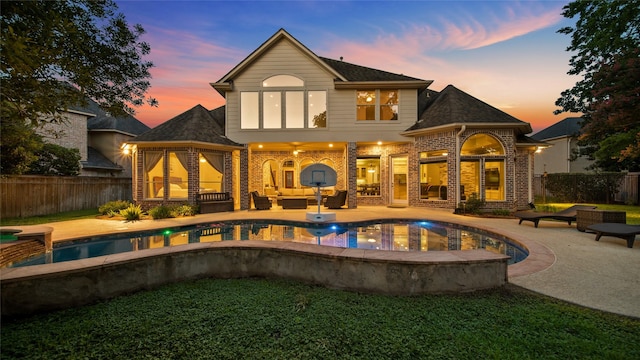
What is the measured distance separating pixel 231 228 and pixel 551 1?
56.2ft

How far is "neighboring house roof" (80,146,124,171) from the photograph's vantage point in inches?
756

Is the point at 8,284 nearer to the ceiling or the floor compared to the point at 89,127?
nearer to the floor

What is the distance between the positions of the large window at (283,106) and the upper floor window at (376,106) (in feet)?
6.30

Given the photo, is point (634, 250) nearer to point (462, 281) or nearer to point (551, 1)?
point (462, 281)

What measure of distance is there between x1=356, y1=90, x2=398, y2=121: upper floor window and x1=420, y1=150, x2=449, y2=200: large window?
274cm

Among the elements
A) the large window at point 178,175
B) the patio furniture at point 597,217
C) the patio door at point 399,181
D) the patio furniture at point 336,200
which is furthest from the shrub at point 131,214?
the patio furniture at point 597,217

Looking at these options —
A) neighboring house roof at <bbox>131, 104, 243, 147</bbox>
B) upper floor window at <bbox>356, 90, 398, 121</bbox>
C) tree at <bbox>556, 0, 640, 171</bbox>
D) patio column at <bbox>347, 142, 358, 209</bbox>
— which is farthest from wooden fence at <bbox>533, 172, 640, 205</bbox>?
neighboring house roof at <bbox>131, 104, 243, 147</bbox>

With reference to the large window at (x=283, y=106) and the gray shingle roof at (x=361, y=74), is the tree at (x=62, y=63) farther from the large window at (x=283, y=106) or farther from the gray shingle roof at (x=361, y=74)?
the gray shingle roof at (x=361, y=74)

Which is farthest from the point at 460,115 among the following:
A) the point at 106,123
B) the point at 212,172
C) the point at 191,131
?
the point at 106,123

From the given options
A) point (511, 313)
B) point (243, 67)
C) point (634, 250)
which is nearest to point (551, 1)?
point (634, 250)

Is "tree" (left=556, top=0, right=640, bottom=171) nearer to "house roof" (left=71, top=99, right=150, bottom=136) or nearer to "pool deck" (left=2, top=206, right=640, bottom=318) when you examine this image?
"pool deck" (left=2, top=206, right=640, bottom=318)

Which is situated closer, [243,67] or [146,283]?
[146,283]

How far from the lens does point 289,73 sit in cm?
1372

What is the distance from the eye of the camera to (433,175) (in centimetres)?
1338
